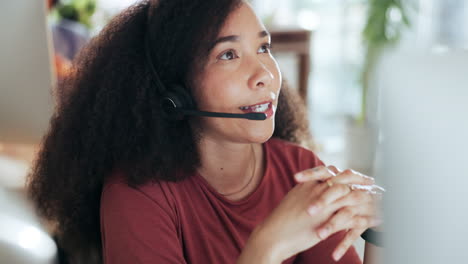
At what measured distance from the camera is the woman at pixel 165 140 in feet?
3.10

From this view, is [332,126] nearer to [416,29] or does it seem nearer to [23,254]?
[416,29]

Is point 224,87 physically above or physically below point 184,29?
below

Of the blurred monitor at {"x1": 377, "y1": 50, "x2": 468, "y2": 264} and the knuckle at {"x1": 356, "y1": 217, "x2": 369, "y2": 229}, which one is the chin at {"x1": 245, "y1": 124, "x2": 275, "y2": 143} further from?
the blurred monitor at {"x1": 377, "y1": 50, "x2": 468, "y2": 264}

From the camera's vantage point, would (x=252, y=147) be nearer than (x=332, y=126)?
Yes

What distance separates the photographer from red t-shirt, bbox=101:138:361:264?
885mm

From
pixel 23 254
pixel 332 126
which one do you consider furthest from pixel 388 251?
pixel 332 126


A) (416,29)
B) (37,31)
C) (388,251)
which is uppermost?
(37,31)

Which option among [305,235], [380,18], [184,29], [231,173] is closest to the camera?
[305,235]

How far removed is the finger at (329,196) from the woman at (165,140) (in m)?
0.07

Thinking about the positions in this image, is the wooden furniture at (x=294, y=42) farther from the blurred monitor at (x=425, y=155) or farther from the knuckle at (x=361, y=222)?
the blurred monitor at (x=425, y=155)

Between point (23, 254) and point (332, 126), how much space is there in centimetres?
323

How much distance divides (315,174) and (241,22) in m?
0.33

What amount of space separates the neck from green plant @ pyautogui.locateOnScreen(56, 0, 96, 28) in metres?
2.48

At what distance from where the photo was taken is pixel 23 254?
89 centimetres
